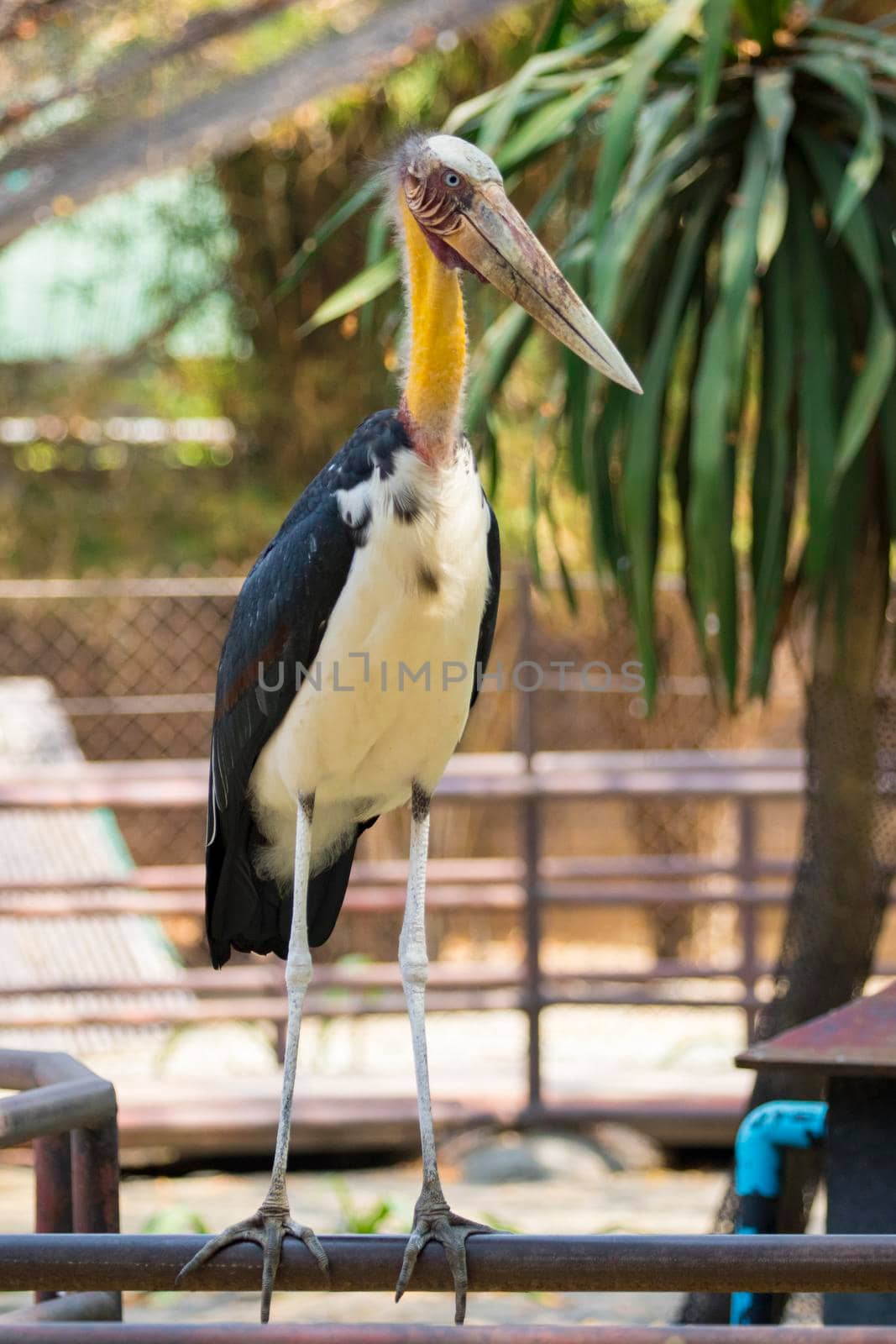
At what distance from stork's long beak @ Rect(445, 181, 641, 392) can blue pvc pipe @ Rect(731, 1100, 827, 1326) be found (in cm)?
141

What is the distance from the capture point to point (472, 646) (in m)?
2.28

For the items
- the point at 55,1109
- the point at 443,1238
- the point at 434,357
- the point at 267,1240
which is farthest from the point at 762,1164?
the point at 434,357

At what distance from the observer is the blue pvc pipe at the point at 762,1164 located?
2.93 m

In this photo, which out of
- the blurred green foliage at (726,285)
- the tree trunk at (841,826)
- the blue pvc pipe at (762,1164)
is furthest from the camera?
the tree trunk at (841,826)

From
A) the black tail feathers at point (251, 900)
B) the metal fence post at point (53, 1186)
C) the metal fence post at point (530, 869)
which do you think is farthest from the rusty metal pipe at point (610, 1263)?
the metal fence post at point (530, 869)

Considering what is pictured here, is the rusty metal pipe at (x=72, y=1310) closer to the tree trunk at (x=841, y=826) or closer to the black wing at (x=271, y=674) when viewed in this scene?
the black wing at (x=271, y=674)

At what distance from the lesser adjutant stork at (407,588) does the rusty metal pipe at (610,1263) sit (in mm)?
340

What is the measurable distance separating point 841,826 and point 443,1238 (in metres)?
1.95

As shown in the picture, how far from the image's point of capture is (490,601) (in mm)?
2357

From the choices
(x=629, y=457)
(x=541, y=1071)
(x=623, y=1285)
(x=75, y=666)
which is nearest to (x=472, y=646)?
Result: (x=623, y=1285)

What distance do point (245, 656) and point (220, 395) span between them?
18.4ft

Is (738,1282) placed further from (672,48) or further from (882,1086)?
(672,48)

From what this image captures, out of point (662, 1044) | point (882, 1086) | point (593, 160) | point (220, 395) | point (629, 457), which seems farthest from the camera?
point (220, 395)

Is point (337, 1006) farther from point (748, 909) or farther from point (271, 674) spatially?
point (271, 674)
